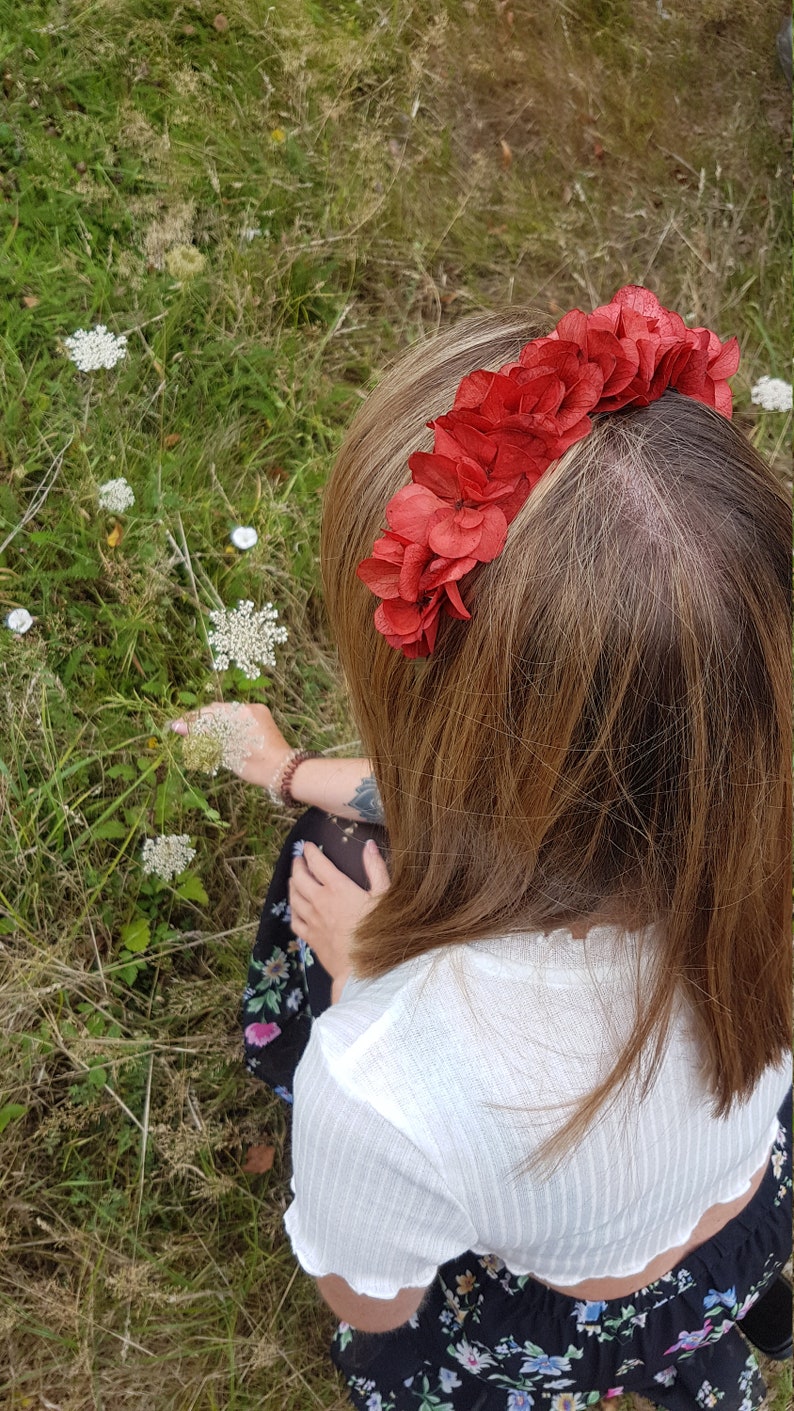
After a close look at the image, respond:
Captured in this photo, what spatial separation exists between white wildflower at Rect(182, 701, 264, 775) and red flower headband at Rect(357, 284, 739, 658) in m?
0.91

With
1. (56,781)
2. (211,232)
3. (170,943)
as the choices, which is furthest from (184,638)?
(211,232)

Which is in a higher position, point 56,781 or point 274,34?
point 274,34

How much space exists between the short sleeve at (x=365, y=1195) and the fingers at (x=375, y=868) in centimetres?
42

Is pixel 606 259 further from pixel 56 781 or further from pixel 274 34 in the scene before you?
pixel 56 781

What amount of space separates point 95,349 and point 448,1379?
181 cm

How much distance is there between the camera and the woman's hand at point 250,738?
188cm

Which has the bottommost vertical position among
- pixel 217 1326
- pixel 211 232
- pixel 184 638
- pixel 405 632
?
pixel 217 1326

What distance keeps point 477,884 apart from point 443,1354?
0.84m

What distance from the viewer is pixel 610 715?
89 centimetres

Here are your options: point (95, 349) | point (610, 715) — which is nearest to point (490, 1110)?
point (610, 715)

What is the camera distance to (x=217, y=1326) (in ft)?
6.04

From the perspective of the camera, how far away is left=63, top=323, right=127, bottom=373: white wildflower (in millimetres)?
1860

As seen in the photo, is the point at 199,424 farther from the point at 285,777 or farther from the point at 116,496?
the point at 285,777

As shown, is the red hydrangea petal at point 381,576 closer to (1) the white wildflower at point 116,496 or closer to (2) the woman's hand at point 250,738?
(2) the woman's hand at point 250,738
